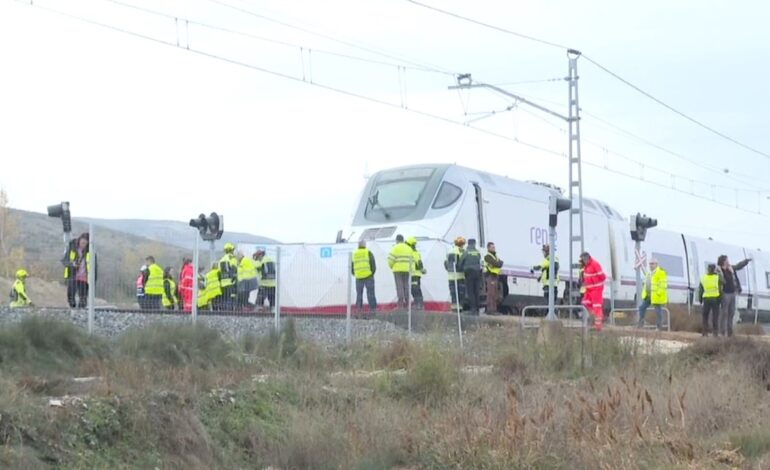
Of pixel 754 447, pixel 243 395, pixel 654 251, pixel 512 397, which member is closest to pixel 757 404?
pixel 754 447

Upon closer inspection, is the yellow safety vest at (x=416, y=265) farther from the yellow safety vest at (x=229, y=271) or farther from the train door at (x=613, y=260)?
the train door at (x=613, y=260)

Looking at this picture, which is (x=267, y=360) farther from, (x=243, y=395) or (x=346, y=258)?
(x=346, y=258)

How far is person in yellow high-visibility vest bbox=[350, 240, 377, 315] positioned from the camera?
73.3ft

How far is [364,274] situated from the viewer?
22422 millimetres

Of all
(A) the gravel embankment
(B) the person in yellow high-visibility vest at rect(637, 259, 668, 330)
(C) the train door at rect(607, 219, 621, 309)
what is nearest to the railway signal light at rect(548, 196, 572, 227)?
(A) the gravel embankment

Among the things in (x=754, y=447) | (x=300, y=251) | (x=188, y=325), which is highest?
(x=300, y=251)

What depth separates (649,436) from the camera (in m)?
9.85

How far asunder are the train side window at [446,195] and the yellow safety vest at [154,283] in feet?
23.8

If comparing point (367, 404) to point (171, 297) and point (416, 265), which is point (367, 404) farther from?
point (171, 297)

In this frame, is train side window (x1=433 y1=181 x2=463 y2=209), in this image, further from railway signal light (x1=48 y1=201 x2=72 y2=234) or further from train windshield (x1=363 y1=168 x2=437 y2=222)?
railway signal light (x1=48 y1=201 x2=72 y2=234)

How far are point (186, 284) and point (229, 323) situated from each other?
3.26m

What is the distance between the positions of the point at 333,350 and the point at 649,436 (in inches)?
313

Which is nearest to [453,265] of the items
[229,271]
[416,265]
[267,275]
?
[416,265]

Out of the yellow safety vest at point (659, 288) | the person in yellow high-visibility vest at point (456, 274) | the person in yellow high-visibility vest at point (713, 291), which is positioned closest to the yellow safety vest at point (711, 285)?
the person in yellow high-visibility vest at point (713, 291)
